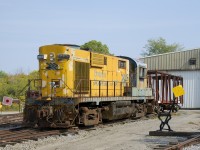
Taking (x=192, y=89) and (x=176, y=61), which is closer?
(x=192, y=89)

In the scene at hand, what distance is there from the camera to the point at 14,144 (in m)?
11.4

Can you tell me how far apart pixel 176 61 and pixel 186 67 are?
3.99 feet

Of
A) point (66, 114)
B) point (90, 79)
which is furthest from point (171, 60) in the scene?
point (66, 114)

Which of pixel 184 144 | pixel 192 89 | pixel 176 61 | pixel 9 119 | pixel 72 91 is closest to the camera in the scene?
pixel 184 144

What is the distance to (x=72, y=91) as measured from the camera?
15531mm

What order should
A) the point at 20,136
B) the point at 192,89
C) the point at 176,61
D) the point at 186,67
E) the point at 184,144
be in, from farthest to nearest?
the point at 176,61 → the point at 186,67 → the point at 192,89 → the point at 20,136 → the point at 184,144

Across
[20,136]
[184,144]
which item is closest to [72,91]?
[20,136]

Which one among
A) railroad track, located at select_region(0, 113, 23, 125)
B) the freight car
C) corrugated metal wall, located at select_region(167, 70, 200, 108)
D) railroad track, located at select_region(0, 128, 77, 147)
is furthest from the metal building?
railroad track, located at select_region(0, 128, 77, 147)

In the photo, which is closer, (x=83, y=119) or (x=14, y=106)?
(x=83, y=119)

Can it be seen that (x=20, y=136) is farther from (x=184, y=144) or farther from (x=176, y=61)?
(x=176, y=61)

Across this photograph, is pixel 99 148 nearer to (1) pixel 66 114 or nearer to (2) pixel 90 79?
(1) pixel 66 114

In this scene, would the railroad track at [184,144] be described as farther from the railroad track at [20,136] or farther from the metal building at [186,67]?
the metal building at [186,67]

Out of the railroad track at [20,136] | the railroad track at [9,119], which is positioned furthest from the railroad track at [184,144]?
the railroad track at [9,119]

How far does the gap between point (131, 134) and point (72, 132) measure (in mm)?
2261
